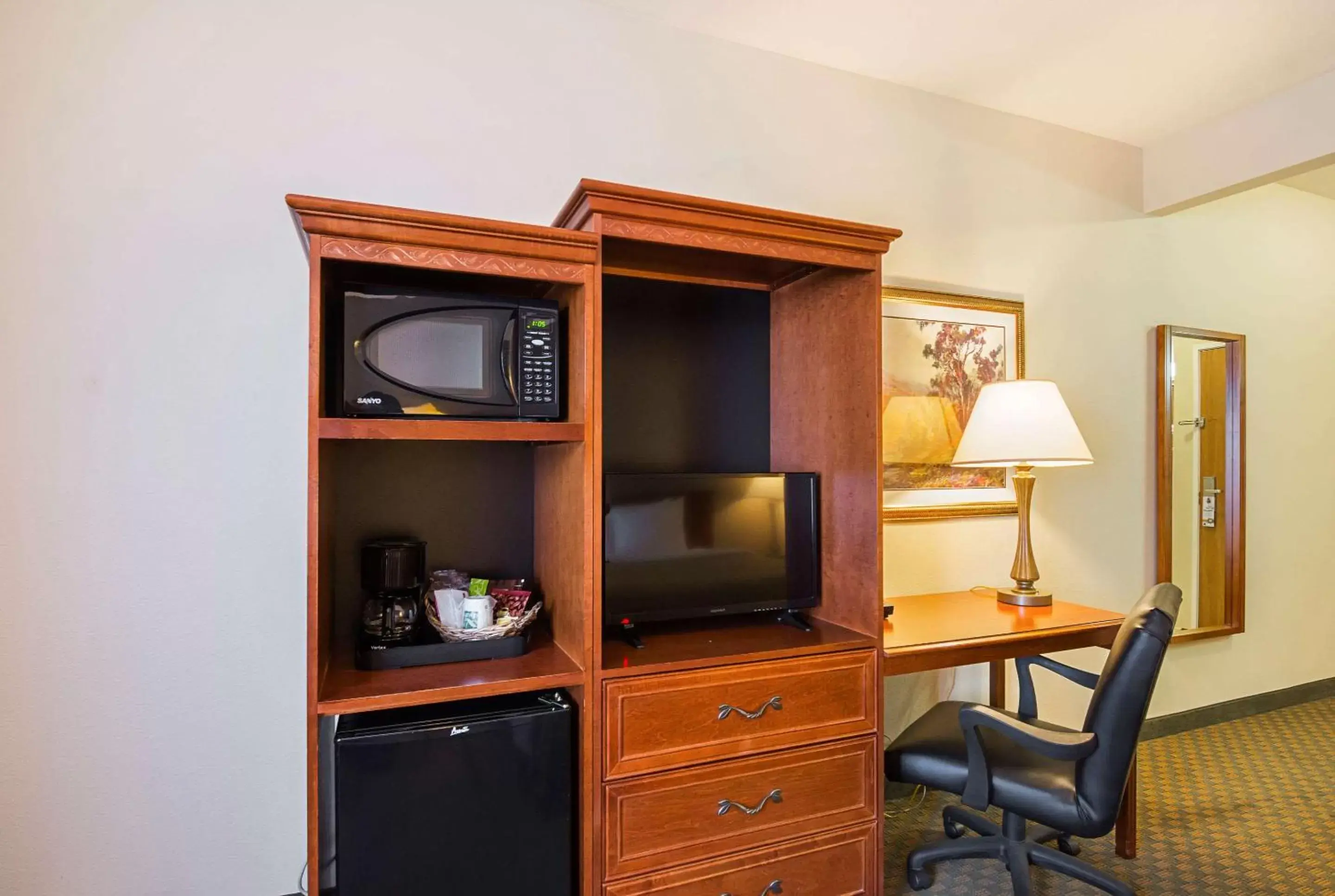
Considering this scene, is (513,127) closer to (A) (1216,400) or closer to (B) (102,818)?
(B) (102,818)

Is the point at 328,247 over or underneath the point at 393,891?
over

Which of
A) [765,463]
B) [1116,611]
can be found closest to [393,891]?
[765,463]

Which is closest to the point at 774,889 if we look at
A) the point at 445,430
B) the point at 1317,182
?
the point at 445,430

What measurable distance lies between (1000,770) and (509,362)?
168 cm

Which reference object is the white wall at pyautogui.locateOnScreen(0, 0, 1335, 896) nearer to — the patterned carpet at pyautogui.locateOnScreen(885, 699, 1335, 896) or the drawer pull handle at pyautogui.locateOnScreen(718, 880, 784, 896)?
the drawer pull handle at pyautogui.locateOnScreen(718, 880, 784, 896)

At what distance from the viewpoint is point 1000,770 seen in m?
1.98

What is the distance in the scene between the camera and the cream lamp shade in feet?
7.97

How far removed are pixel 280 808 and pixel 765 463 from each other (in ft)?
5.48

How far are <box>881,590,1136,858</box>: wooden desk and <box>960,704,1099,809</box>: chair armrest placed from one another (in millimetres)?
162

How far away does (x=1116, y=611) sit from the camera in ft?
10.6

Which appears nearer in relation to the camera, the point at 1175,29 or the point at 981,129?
the point at 1175,29

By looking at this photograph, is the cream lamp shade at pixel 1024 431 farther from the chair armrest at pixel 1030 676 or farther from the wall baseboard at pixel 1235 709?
the wall baseboard at pixel 1235 709

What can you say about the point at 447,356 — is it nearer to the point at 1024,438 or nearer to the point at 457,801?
the point at 457,801

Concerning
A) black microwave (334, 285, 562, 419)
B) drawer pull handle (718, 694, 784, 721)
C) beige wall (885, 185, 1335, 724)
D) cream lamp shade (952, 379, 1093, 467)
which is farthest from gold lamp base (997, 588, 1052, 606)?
black microwave (334, 285, 562, 419)
